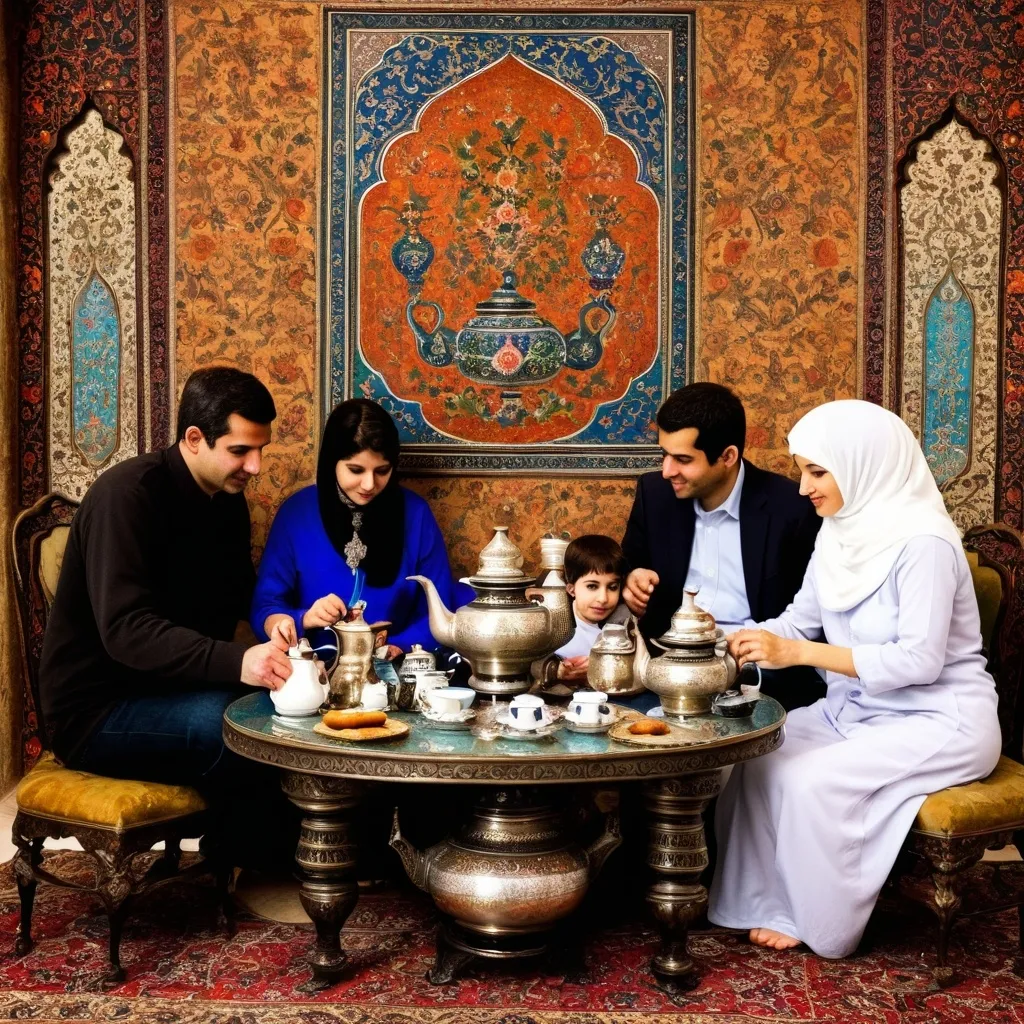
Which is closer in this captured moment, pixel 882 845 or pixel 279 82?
pixel 882 845

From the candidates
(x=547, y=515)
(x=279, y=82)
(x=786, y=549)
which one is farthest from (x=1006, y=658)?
(x=279, y=82)

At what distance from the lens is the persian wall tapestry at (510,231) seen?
15.0 ft

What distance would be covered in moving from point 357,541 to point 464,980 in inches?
63.5

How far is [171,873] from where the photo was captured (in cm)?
338

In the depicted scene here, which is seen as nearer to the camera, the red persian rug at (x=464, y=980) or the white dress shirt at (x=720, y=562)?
the red persian rug at (x=464, y=980)

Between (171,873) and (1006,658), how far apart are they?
310 cm

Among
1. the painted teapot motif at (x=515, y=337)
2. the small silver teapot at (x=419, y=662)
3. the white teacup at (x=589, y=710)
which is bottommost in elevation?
the white teacup at (x=589, y=710)

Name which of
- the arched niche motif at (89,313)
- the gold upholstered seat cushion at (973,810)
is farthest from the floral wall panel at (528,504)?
the gold upholstered seat cushion at (973,810)

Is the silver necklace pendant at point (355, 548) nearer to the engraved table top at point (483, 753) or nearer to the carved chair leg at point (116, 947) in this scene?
the engraved table top at point (483, 753)

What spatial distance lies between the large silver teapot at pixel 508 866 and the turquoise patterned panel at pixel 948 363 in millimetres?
2288

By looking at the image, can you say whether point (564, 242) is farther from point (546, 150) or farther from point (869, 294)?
point (869, 294)

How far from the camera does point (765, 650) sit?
11.1 ft

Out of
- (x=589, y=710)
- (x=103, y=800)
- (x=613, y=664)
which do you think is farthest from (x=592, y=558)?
(x=103, y=800)

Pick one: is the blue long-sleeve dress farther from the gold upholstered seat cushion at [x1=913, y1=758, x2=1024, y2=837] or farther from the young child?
the gold upholstered seat cushion at [x1=913, y1=758, x2=1024, y2=837]
